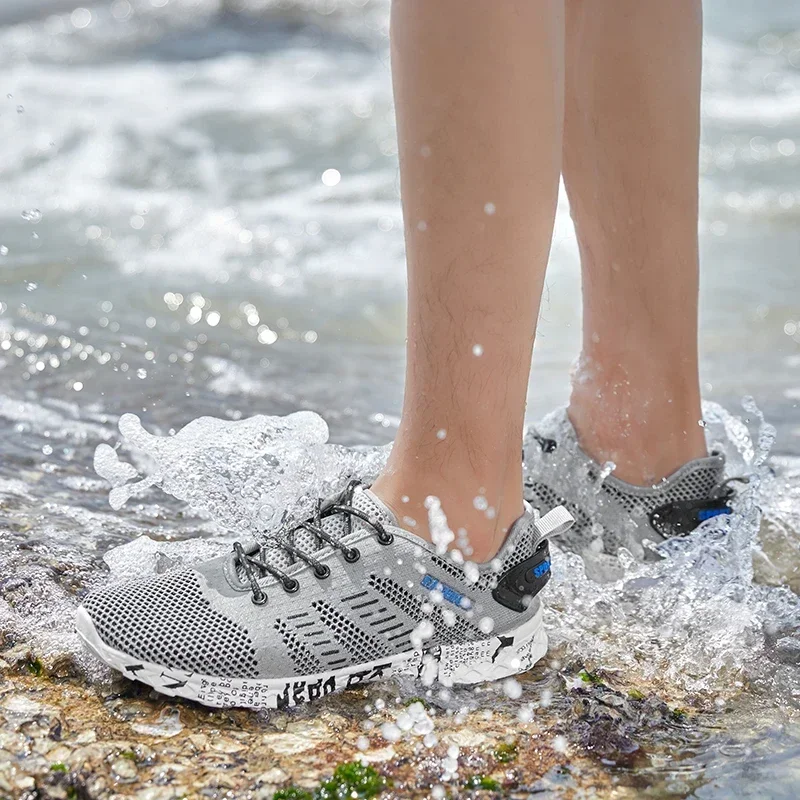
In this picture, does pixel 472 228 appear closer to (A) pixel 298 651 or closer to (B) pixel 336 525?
(B) pixel 336 525

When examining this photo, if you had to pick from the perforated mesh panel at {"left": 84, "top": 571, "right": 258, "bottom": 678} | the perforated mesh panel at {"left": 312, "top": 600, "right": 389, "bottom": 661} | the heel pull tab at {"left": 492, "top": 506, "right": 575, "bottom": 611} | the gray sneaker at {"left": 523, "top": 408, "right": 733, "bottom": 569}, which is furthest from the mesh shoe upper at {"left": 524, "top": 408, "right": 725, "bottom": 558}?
the perforated mesh panel at {"left": 84, "top": 571, "right": 258, "bottom": 678}

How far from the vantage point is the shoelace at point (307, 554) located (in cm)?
141

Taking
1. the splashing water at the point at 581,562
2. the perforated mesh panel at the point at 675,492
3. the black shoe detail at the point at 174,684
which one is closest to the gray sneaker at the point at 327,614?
the black shoe detail at the point at 174,684

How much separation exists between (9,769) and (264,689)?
1.06 ft

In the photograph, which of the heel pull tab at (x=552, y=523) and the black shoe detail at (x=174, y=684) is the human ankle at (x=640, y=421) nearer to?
the heel pull tab at (x=552, y=523)

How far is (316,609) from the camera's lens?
1.39 m

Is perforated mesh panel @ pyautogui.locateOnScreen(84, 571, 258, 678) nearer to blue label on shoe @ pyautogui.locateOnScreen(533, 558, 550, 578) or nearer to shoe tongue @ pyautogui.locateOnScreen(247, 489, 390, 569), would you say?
shoe tongue @ pyautogui.locateOnScreen(247, 489, 390, 569)

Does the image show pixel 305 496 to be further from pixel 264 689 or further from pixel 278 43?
pixel 278 43

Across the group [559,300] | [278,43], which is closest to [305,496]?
[559,300]

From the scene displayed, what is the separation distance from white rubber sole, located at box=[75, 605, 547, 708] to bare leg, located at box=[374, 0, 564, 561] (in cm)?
15

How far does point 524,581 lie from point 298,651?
1.10 feet

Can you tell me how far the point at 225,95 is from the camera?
356 inches

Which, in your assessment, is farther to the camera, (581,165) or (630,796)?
(581,165)

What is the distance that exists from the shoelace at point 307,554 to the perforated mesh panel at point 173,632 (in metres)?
0.07
